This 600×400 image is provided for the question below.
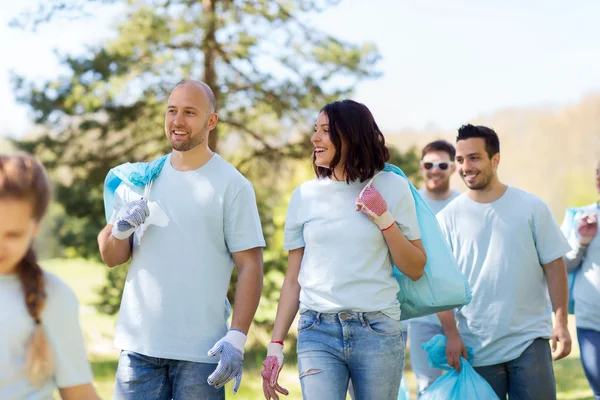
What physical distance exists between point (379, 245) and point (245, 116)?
8.38 metres

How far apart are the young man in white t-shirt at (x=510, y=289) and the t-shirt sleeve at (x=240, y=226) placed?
53.5 inches

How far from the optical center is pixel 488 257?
436 cm

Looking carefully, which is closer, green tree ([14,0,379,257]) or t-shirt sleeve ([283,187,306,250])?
t-shirt sleeve ([283,187,306,250])

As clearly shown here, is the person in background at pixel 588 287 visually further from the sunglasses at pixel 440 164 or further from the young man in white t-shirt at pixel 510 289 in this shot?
the sunglasses at pixel 440 164

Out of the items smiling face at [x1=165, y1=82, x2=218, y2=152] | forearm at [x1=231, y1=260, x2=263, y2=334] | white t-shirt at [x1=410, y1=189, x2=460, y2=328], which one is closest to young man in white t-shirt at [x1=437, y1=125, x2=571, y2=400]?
white t-shirt at [x1=410, y1=189, x2=460, y2=328]

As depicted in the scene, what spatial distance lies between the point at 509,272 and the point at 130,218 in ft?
7.10

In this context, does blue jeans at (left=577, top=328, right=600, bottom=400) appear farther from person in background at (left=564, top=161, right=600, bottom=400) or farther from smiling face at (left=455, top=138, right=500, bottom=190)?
smiling face at (left=455, top=138, right=500, bottom=190)

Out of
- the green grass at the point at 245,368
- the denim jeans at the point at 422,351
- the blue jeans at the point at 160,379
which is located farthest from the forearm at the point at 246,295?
the green grass at the point at 245,368

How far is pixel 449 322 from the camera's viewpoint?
4328mm

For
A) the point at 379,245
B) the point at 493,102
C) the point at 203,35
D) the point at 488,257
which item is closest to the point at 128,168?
the point at 379,245

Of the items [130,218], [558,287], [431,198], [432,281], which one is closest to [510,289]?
[558,287]

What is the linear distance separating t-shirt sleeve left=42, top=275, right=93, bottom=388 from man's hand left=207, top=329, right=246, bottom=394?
121 cm

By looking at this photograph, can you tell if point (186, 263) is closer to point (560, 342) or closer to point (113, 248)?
point (113, 248)

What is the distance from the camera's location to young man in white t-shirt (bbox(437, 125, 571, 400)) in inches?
167
